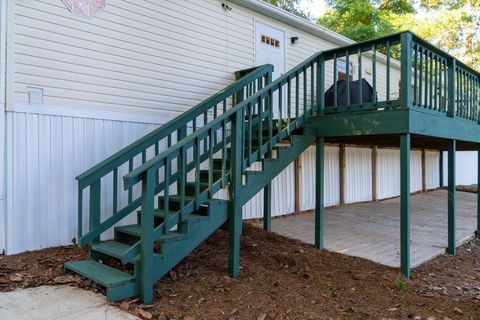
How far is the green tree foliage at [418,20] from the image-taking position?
16.6 meters

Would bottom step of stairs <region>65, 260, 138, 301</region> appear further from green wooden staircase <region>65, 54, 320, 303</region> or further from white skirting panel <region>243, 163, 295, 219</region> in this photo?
white skirting panel <region>243, 163, 295, 219</region>

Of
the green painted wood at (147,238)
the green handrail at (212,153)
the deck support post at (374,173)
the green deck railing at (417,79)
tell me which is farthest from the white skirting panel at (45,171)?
the deck support post at (374,173)

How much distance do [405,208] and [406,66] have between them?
1.68m

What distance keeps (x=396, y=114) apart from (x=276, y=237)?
2.34 metres

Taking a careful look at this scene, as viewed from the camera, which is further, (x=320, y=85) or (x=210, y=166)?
(x=320, y=85)

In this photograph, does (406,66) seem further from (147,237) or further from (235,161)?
(147,237)

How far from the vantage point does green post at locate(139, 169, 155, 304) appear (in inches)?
121

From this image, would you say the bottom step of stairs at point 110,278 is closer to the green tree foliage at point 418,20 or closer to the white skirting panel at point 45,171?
the white skirting panel at point 45,171

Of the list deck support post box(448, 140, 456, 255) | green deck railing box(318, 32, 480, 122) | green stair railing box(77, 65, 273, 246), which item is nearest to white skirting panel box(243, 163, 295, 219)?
green stair railing box(77, 65, 273, 246)

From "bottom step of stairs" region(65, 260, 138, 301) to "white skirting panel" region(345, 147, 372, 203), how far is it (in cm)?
732

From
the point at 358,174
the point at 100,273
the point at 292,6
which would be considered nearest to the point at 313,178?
the point at 358,174

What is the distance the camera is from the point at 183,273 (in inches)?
151

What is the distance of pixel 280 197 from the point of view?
7.77 m

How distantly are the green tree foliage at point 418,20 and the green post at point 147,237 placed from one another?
15.0m
